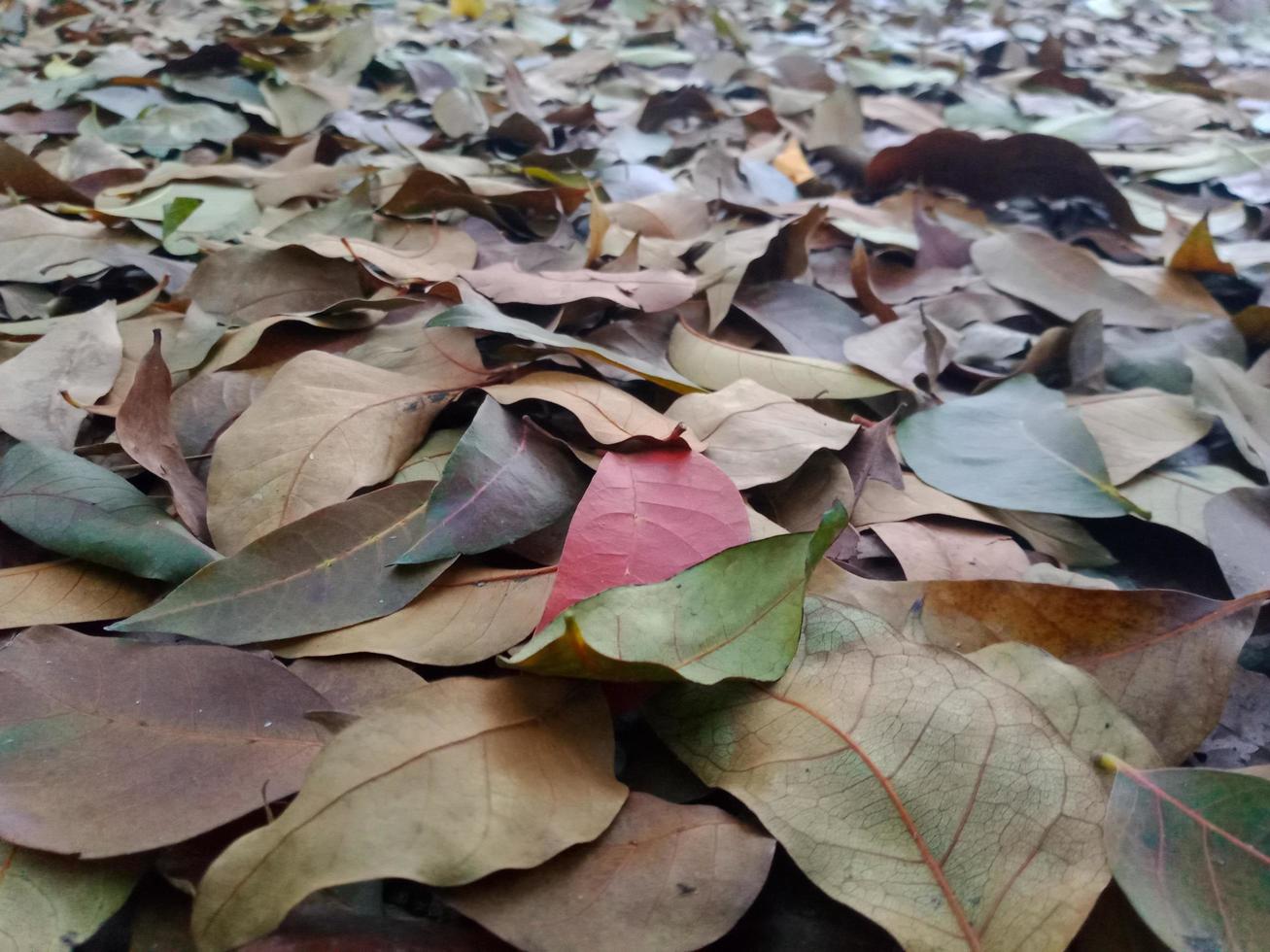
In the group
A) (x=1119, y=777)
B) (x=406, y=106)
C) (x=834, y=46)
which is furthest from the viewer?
(x=834, y=46)

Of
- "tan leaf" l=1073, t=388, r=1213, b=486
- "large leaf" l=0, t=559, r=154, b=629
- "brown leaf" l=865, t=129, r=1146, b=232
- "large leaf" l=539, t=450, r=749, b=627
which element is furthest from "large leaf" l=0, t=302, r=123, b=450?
"brown leaf" l=865, t=129, r=1146, b=232

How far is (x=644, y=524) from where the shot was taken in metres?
0.50

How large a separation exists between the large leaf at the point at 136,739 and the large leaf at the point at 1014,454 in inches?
19.0

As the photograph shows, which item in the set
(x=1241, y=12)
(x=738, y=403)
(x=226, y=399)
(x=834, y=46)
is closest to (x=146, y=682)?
(x=226, y=399)

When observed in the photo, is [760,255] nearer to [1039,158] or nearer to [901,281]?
[901,281]

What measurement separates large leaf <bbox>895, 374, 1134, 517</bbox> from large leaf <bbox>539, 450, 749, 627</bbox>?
22 centimetres

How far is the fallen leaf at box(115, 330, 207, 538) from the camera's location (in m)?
0.53

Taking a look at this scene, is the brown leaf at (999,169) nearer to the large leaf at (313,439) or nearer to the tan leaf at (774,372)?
the tan leaf at (774,372)

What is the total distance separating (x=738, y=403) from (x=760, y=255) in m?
0.29

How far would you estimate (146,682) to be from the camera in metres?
0.44

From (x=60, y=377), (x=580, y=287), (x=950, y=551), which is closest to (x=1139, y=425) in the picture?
(x=950, y=551)

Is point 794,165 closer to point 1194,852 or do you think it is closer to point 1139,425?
point 1139,425

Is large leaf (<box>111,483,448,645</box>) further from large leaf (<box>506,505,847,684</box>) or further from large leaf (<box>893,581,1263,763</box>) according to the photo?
large leaf (<box>893,581,1263,763</box>)

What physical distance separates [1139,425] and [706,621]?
1.67 feet
